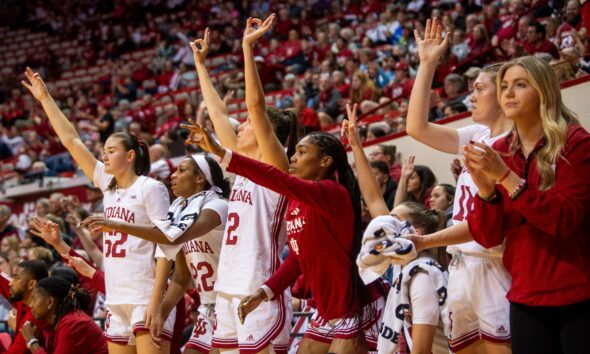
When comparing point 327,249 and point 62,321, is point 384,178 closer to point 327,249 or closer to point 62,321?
point 62,321

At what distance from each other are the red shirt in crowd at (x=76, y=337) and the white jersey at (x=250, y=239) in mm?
1557

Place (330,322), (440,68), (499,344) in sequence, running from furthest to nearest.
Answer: (440,68), (330,322), (499,344)

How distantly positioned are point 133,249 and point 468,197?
2.13 m

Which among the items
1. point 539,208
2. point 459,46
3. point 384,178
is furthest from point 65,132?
point 459,46

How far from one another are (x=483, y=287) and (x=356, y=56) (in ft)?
31.5

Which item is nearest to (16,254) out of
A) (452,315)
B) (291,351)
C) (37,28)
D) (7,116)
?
(291,351)

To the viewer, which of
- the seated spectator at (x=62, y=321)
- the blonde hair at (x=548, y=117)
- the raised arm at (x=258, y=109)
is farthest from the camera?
the seated spectator at (x=62, y=321)

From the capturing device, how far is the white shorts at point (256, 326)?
170 inches

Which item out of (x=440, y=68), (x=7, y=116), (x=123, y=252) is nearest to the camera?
(x=123, y=252)

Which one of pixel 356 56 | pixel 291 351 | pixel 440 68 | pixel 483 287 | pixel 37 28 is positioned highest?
pixel 37 28

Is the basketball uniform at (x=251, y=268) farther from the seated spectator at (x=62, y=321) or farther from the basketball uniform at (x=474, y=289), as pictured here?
the seated spectator at (x=62, y=321)

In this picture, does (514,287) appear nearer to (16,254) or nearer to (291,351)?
(291,351)

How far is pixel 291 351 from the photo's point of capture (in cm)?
589

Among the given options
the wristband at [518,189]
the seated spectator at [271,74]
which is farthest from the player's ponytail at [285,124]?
the seated spectator at [271,74]
